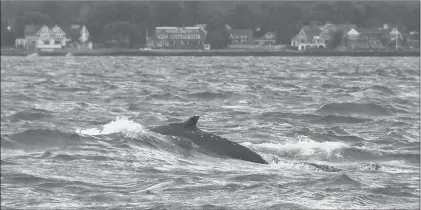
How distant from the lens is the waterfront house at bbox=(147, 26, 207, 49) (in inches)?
7648

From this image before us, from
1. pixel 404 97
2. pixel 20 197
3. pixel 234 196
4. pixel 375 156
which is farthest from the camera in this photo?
pixel 404 97

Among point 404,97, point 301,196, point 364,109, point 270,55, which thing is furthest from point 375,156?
point 270,55

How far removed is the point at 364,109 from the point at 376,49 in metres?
152

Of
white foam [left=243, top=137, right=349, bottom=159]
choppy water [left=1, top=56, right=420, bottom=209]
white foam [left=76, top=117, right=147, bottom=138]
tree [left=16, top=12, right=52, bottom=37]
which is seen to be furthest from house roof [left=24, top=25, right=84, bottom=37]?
white foam [left=243, top=137, right=349, bottom=159]

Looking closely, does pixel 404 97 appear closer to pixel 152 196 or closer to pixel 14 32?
pixel 152 196

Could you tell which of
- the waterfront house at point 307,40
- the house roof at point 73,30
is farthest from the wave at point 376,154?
the waterfront house at point 307,40

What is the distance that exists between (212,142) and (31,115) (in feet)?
31.2

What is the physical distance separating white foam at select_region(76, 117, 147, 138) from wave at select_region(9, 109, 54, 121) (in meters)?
3.53

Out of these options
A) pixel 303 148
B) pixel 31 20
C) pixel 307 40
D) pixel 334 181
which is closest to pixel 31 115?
pixel 303 148

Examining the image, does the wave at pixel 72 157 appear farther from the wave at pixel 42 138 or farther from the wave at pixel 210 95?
the wave at pixel 210 95

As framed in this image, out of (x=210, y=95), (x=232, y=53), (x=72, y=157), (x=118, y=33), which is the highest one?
(x=118, y=33)

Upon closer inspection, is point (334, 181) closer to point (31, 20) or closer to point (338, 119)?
point (338, 119)

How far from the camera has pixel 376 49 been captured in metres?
188

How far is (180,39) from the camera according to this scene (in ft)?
647
